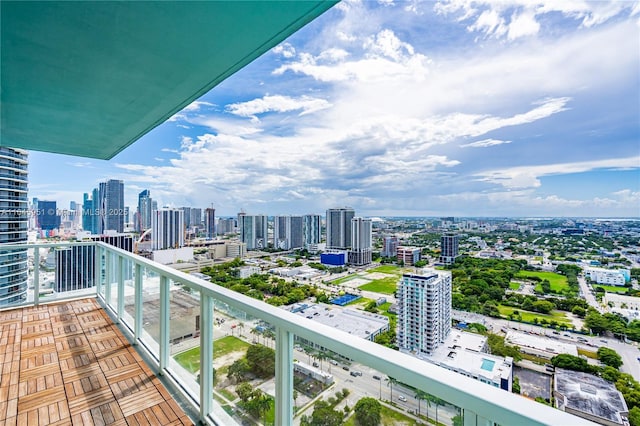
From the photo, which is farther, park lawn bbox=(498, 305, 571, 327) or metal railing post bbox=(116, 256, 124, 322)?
park lawn bbox=(498, 305, 571, 327)

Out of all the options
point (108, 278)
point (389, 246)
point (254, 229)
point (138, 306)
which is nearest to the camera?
point (138, 306)

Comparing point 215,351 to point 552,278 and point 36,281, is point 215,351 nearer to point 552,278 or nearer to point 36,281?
point 36,281

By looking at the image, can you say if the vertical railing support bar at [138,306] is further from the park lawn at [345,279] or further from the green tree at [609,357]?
the park lawn at [345,279]

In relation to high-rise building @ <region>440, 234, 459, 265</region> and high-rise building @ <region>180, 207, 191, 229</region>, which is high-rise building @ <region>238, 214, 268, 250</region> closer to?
high-rise building @ <region>180, 207, 191, 229</region>

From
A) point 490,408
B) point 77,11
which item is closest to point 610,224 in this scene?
point 490,408

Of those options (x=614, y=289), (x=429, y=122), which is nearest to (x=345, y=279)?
(x=614, y=289)

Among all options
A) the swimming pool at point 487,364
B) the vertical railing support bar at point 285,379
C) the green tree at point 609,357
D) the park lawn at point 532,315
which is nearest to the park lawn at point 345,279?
the park lawn at point 532,315

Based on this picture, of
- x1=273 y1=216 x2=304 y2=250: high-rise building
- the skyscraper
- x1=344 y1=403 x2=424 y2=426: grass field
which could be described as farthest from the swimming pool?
x1=273 y1=216 x2=304 y2=250: high-rise building
